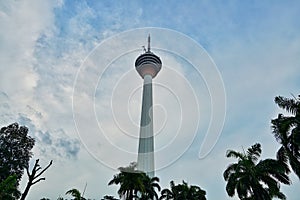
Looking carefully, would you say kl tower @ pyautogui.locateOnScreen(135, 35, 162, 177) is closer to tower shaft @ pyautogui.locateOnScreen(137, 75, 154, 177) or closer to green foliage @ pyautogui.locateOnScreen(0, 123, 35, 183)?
tower shaft @ pyautogui.locateOnScreen(137, 75, 154, 177)

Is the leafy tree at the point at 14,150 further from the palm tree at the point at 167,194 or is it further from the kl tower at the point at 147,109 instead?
the kl tower at the point at 147,109

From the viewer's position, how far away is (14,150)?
38531 mm

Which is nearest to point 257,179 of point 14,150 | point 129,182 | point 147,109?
point 129,182

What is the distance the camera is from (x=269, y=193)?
25141 millimetres

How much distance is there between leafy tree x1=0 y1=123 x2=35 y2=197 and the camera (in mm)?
37406

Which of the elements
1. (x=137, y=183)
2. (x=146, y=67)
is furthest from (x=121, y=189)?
(x=146, y=67)

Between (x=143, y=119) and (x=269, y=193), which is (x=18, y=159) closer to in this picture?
(x=269, y=193)

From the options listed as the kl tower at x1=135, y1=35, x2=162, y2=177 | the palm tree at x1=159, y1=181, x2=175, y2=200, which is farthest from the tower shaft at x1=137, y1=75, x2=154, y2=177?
the palm tree at x1=159, y1=181, x2=175, y2=200

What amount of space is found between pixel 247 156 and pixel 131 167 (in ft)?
49.5

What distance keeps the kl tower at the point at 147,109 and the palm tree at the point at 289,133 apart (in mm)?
82808

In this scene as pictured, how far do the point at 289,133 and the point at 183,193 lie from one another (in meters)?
23.9

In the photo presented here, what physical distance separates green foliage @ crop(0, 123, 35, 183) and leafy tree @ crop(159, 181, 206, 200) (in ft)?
69.0

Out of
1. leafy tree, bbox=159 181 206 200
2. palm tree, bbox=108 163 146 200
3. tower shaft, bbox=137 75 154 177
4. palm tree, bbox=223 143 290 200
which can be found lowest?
A: palm tree, bbox=223 143 290 200

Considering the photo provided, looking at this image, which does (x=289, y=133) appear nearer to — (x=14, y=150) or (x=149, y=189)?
(x=149, y=189)
